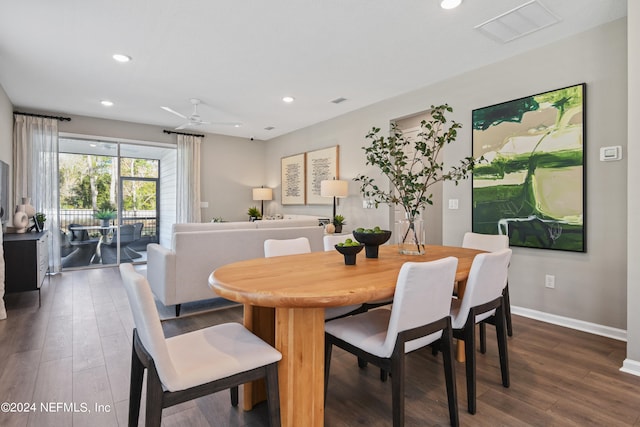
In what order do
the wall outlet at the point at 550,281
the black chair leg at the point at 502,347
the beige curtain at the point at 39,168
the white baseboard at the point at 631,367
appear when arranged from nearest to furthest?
the black chair leg at the point at 502,347 < the white baseboard at the point at 631,367 < the wall outlet at the point at 550,281 < the beige curtain at the point at 39,168

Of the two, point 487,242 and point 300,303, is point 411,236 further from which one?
point 300,303

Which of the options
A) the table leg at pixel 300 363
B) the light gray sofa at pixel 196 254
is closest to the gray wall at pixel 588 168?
the light gray sofa at pixel 196 254

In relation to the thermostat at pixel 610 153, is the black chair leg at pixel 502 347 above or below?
below

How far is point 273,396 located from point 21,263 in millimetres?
3510

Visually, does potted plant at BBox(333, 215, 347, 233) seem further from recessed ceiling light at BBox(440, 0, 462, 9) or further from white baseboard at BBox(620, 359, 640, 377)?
white baseboard at BBox(620, 359, 640, 377)

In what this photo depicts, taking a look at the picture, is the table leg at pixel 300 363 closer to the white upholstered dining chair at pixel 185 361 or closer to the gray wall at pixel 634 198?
the white upholstered dining chair at pixel 185 361

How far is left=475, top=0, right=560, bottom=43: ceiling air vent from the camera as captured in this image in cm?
253

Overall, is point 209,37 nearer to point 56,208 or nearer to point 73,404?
point 73,404

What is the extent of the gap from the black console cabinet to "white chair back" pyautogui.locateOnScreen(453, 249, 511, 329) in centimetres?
401

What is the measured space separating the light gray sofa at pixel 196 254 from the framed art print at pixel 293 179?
2.76 metres

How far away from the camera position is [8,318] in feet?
10.3

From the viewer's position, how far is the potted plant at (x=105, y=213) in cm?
580

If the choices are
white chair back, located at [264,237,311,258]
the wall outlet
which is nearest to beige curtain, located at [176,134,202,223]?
white chair back, located at [264,237,311,258]

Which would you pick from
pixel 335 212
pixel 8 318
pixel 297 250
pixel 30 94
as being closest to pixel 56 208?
pixel 30 94
